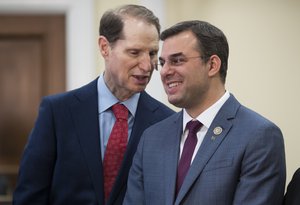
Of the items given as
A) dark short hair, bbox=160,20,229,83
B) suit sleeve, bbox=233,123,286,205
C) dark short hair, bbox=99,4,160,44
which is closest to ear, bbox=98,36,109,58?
dark short hair, bbox=99,4,160,44

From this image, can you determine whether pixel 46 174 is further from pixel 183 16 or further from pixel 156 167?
pixel 183 16

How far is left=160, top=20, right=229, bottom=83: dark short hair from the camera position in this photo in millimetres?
1933

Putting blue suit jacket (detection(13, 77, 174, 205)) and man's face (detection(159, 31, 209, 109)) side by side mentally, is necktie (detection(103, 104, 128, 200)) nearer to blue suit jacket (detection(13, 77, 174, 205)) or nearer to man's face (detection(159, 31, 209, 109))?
blue suit jacket (detection(13, 77, 174, 205))

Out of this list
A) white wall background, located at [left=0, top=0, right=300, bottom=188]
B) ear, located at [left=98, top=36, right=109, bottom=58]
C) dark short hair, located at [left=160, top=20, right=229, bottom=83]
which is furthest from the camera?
white wall background, located at [left=0, top=0, right=300, bottom=188]

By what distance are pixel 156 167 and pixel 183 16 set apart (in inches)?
54.9

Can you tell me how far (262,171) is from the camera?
171 centimetres

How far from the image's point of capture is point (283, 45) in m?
3.21

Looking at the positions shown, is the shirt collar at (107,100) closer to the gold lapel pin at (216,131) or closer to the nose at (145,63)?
the nose at (145,63)

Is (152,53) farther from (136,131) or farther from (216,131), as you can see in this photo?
(216,131)

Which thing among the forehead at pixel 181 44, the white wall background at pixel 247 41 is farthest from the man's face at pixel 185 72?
the white wall background at pixel 247 41

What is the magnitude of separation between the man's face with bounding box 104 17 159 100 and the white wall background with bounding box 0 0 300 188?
1032 mm

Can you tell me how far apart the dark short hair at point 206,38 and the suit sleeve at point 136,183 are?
358 mm

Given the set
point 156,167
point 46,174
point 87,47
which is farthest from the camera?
point 87,47

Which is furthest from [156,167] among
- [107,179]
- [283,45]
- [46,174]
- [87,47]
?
[283,45]
